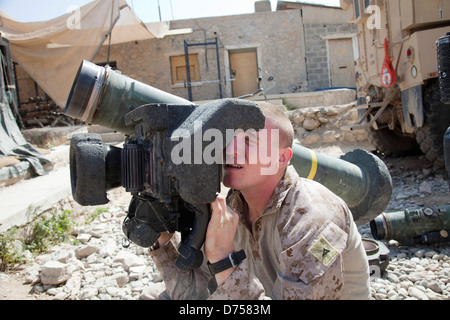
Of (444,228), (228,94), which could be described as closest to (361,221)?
(444,228)

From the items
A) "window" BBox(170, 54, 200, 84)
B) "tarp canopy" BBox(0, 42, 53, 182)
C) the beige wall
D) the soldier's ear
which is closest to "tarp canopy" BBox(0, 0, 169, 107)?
"tarp canopy" BBox(0, 42, 53, 182)

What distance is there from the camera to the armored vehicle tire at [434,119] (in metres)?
5.25

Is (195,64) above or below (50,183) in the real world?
above

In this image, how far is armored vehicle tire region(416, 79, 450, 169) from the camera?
525cm

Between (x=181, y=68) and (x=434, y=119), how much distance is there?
11.3 metres

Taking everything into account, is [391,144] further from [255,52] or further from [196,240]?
[255,52]

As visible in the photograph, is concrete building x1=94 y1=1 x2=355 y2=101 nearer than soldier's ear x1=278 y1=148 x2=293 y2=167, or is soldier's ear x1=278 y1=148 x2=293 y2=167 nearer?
soldier's ear x1=278 y1=148 x2=293 y2=167

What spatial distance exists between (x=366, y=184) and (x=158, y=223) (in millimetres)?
1919

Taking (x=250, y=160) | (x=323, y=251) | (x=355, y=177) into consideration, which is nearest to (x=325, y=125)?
(x=355, y=177)

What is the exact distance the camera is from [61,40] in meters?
10.0

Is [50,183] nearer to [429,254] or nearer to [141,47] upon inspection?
[429,254]

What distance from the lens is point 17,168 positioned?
18.4 ft

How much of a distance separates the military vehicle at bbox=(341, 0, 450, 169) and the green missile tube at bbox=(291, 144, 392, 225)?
2940 mm

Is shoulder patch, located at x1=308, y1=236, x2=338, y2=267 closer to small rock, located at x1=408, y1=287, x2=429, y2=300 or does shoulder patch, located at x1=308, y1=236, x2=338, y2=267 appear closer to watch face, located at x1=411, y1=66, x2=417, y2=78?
small rock, located at x1=408, y1=287, x2=429, y2=300
